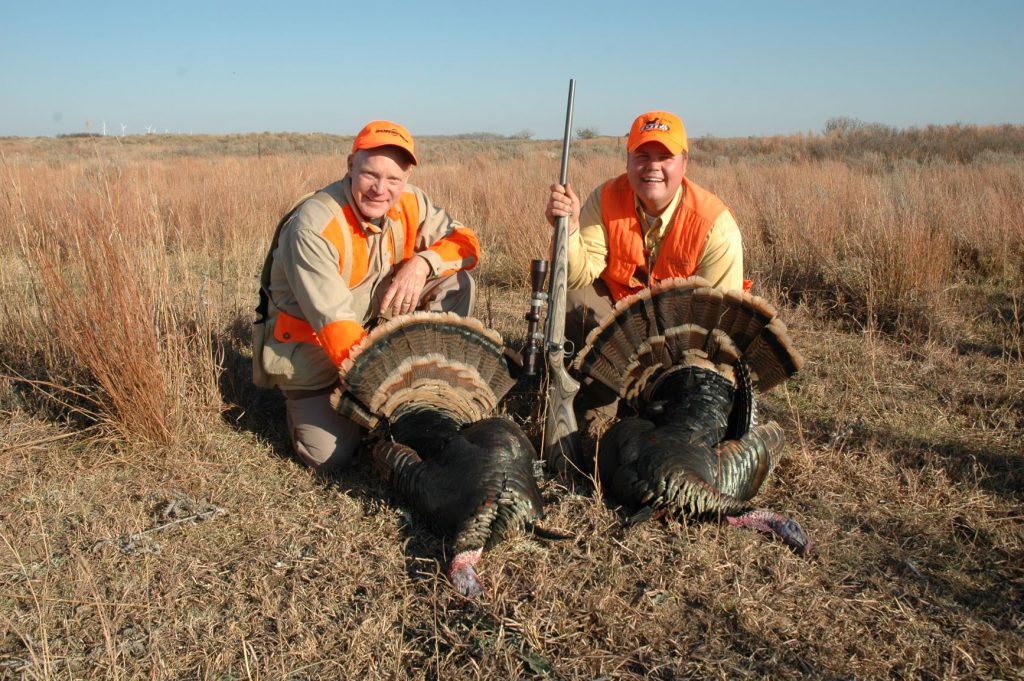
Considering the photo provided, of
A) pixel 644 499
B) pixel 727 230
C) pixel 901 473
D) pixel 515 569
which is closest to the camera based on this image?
pixel 515 569

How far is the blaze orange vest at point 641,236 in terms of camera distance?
14.2 feet

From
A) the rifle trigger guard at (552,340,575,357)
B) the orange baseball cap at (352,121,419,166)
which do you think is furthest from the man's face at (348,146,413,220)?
the rifle trigger guard at (552,340,575,357)

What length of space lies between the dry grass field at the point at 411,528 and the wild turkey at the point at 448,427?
16 cm

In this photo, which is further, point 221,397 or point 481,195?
point 481,195

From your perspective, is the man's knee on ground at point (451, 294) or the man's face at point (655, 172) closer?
the man's face at point (655, 172)

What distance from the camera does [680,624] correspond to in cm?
283

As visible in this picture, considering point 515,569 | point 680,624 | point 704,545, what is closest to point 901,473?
point 704,545

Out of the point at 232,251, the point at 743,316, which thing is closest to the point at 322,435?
the point at 743,316

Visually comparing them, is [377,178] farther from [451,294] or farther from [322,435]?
A: [322,435]

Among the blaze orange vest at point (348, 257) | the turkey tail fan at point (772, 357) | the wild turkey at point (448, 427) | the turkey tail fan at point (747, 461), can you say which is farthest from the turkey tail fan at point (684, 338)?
the blaze orange vest at point (348, 257)

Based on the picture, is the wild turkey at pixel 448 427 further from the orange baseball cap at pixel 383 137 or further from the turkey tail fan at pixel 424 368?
the orange baseball cap at pixel 383 137

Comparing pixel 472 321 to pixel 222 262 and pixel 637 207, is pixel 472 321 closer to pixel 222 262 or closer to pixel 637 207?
pixel 637 207

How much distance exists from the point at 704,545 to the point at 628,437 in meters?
0.60

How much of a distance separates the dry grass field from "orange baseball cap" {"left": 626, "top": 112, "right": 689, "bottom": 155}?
170 centimetres
